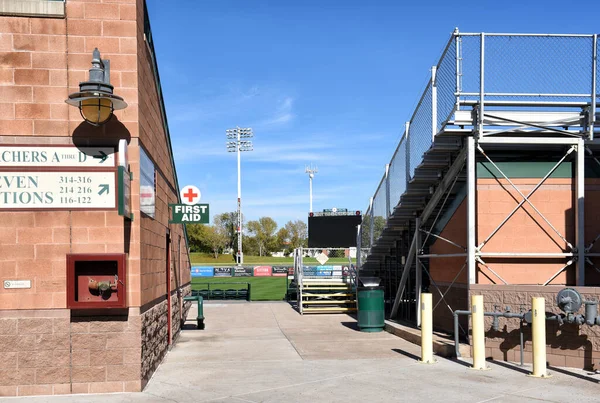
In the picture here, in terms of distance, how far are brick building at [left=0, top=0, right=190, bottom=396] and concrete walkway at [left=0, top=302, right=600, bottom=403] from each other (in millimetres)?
576

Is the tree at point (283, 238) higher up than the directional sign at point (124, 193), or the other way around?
the directional sign at point (124, 193)

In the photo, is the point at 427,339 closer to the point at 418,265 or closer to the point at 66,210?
the point at 418,265

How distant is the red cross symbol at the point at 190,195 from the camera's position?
1366 centimetres

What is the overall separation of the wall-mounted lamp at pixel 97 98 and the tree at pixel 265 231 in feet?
393

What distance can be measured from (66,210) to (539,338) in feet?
23.7

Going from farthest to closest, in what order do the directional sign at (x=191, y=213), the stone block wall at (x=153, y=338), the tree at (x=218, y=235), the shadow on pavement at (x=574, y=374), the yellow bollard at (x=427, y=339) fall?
the tree at (x=218, y=235)
the directional sign at (x=191, y=213)
the yellow bollard at (x=427, y=339)
the stone block wall at (x=153, y=338)
the shadow on pavement at (x=574, y=374)

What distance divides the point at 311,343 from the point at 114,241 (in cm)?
654

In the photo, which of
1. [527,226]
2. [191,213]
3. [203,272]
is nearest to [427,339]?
[527,226]

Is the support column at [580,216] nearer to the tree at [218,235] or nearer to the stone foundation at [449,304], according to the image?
the stone foundation at [449,304]

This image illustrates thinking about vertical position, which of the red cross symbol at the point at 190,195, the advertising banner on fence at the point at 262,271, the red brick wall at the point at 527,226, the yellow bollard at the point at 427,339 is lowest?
the advertising banner on fence at the point at 262,271

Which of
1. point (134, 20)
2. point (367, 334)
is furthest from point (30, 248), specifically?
point (367, 334)

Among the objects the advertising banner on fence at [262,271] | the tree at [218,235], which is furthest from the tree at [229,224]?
the advertising banner on fence at [262,271]

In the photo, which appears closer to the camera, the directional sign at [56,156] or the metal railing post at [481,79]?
the directional sign at [56,156]

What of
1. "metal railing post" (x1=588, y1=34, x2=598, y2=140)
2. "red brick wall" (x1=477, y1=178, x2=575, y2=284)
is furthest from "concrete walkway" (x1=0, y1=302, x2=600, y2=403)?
"metal railing post" (x1=588, y1=34, x2=598, y2=140)
